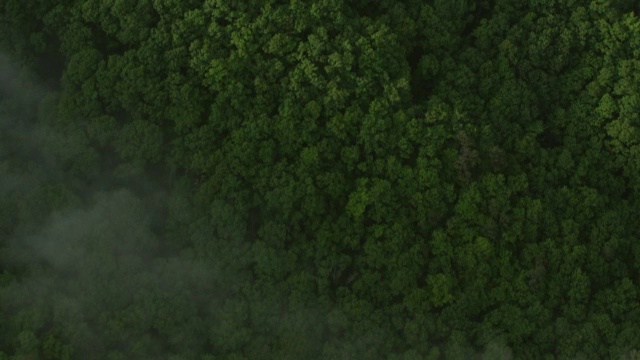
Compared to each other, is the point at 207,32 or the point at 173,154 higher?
the point at 207,32

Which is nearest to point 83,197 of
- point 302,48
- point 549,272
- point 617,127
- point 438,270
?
point 302,48

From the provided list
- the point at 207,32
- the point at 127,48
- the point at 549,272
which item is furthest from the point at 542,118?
the point at 127,48

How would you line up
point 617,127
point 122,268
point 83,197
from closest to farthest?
point 122,268 → point 83,197 → point 617,127

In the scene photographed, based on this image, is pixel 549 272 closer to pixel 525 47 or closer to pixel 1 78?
pixel 525 47

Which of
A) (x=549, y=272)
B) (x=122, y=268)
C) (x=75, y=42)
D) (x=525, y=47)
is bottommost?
(x=122, y=268)

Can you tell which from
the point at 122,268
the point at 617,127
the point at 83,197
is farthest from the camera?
the point at 617,127

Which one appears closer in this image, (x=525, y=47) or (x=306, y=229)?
(x=306, y=229)
